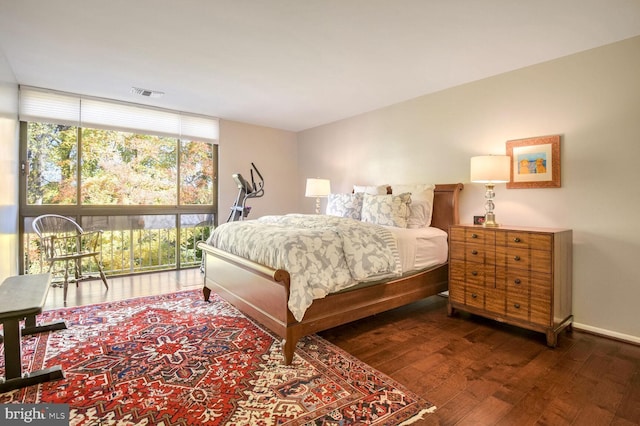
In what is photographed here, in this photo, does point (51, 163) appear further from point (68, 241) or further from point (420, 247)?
point (420, 247)

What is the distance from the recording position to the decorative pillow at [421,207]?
3.59m

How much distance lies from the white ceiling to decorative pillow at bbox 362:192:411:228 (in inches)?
51.3

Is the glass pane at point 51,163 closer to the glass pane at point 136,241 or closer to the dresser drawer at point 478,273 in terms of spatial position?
the glass pane at point 136,241

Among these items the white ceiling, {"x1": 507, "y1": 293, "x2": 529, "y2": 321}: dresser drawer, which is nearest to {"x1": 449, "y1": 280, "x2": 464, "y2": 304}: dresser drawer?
{"x1": 507, "y1": 293, "x2": 529, "y2": 321}: dresser drawer

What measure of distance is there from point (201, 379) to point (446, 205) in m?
3.00

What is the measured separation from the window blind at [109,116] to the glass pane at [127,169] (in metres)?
0.17

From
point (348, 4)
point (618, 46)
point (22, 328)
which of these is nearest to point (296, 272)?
point (348, 4)

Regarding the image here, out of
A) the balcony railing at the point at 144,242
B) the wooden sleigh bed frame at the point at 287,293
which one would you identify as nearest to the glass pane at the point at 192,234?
the balcony railing at the point at 144,242

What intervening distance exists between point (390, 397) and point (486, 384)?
0.63m

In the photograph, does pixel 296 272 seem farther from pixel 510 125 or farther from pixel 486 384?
pixel 510 125

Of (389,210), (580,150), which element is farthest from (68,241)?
(580,150)

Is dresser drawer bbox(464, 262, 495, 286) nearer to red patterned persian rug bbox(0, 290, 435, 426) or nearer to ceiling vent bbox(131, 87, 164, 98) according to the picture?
red patterned persian rug bbox(0, 290, 435, 426)

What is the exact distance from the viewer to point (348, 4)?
6.96 feet

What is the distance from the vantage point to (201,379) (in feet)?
6.31
